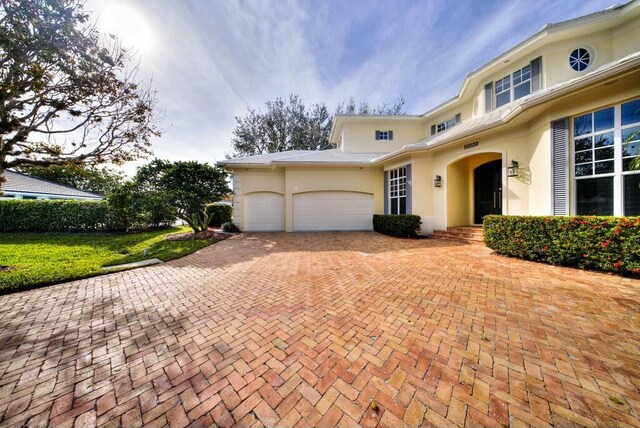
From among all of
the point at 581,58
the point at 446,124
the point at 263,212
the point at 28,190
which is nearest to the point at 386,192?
the point at 446,124

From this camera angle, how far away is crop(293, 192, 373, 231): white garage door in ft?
40.1

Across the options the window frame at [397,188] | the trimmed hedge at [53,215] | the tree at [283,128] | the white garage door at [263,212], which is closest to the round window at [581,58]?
the window frame at [397,188]

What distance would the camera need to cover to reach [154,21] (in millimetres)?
6410

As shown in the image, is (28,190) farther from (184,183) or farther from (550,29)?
(550,29)

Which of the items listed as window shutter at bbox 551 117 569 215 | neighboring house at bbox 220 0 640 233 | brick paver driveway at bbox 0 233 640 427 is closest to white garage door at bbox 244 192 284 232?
neighboring house at bbox 220 0 640 233

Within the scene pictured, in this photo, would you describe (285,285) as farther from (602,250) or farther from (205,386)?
(602,250)

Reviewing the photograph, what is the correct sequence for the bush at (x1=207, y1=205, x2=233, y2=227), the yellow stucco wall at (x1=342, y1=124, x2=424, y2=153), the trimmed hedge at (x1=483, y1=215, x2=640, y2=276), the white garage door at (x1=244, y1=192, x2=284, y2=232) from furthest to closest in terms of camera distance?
the bush at (x1=207, y1=205, x2=233, y2=227) → the yellow stucco wall at (x1=342, y1=124, x2=424, y2=153) → the white garage door at (x1=244, y1=192, x2=284, y2=232) → the trimmed hedge at (x1=483, y1=215, x2=640, y2=276)

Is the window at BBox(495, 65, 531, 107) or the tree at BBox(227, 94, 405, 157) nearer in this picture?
the window at BBox(495, 65, 531, 107)

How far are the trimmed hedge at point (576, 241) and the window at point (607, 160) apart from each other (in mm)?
1202

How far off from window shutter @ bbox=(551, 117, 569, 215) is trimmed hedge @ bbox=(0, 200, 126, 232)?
63.0ft

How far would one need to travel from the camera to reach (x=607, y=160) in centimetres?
519

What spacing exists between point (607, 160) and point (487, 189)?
409 centimetres

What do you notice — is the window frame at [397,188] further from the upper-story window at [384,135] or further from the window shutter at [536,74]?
the window shutter at [536,74]

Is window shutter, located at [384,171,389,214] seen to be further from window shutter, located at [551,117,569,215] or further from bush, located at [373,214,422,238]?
window shutter, located at [551,117,569,215]
